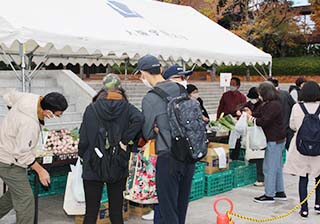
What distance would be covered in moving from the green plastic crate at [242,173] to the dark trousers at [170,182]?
3.37m

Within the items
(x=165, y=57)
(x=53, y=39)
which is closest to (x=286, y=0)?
(x=165, y=57)

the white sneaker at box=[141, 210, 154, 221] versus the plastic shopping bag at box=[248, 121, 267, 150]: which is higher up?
the plastic shopping bag at box=[248, 121, 267, 150]

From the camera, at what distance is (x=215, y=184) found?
6.54 meters

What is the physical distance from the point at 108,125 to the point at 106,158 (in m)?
0.28

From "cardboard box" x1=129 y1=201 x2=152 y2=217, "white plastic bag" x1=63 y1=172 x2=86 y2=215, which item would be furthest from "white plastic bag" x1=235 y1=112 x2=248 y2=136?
"white plastic bag" x1=63 y1=172 x2=86 y2=215

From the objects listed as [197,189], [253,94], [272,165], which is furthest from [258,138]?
[197,189]

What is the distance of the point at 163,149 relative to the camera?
3574 mm

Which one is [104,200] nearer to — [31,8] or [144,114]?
[144,114]

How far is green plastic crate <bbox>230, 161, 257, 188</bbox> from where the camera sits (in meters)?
7.00

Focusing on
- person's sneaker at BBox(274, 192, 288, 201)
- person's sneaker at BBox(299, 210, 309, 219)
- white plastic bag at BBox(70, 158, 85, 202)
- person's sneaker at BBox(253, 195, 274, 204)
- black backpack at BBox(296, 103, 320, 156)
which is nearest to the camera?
white plastic bag at BBox(70, 158, 85, 202)

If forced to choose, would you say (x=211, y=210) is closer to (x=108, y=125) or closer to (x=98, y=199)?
(x=98, y=199)

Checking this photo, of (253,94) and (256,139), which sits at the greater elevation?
(253,94)

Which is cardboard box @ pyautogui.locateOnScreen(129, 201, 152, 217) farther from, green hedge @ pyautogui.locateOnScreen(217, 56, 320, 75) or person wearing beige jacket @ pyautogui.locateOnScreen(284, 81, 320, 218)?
green hedge @ pyautogui.locateOnScreen(217, 56, 320, 75)

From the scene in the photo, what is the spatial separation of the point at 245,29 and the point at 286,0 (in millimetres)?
4228
